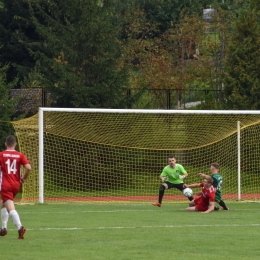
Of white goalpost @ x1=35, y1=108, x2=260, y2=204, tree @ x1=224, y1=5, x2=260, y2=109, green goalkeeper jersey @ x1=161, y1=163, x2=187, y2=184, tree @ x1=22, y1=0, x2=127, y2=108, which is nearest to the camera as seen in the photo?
green goalkeeper jersey @ x1=161, y1=163, x2=187, y2=184

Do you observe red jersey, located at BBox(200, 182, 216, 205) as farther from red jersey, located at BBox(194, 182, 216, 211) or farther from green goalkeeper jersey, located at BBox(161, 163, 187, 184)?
green goalkeeper jersey, located at BBox(161, 163, 187, 184)

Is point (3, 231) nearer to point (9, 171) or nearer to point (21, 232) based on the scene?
point (21, 232)

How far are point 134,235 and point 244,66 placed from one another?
19.0 meters

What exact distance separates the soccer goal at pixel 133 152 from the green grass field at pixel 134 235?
17.4 feet

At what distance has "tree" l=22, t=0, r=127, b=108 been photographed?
27.5 meters

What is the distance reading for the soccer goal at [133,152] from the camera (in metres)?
23.9

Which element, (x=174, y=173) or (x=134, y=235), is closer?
(x=134, y=235)

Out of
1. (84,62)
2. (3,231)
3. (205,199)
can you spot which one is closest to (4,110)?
(84,62)

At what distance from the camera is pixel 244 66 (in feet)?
100

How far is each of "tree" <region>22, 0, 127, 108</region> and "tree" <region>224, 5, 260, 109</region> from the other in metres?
4.63

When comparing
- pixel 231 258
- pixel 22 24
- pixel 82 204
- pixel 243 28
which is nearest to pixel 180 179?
pixel 82 204

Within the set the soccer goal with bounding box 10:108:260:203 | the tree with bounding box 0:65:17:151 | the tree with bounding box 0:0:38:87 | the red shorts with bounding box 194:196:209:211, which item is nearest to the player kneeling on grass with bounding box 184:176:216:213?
the red shorts with bounding box 194:196:209:211

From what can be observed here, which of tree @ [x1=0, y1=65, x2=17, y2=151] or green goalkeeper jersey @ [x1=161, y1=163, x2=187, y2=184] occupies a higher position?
tree @ [x1=0, y1=65, x2=17, y2=151]

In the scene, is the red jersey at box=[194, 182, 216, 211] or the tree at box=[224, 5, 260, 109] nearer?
the red jersey at box=[194, 182, 216, 211]
